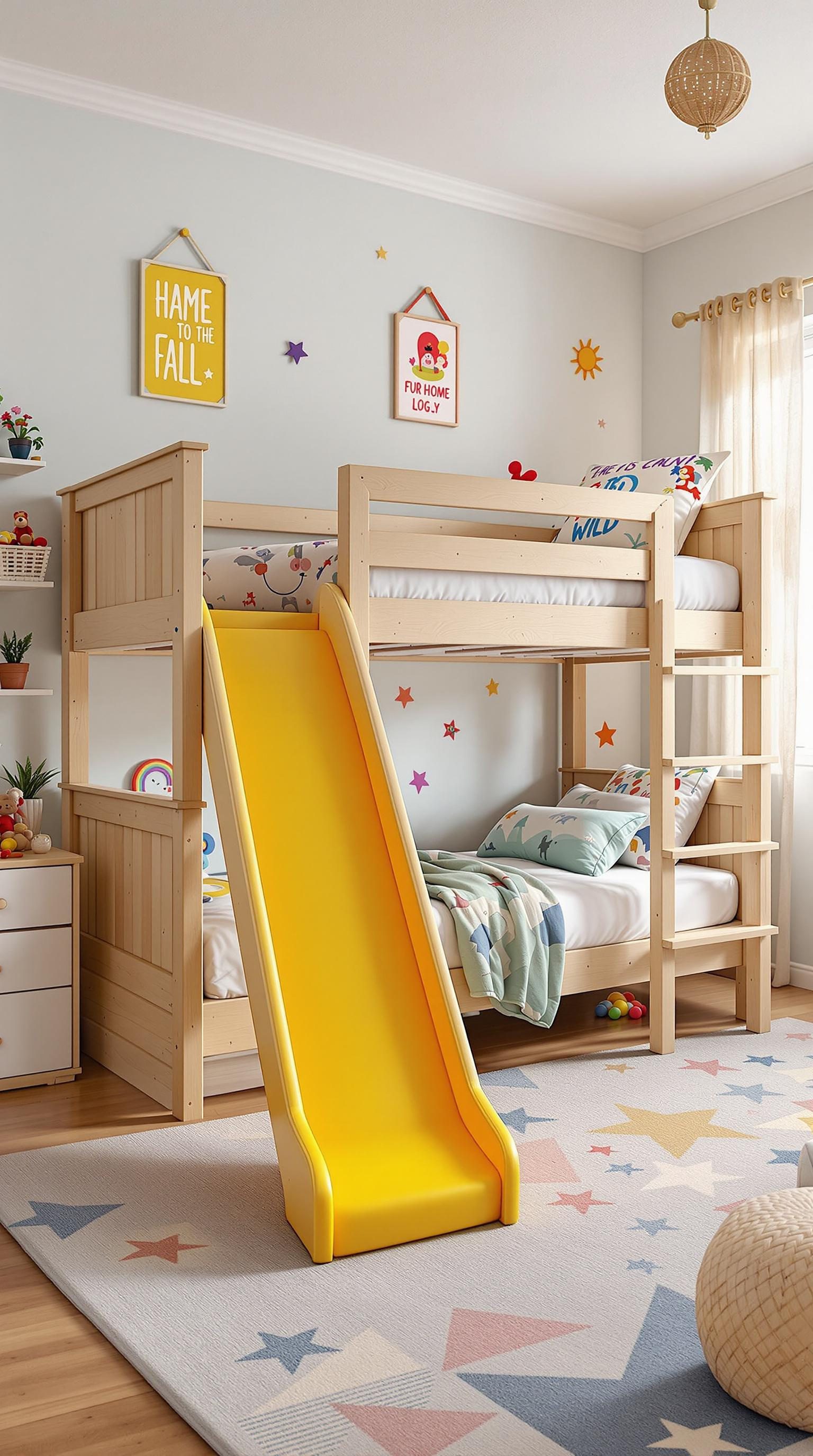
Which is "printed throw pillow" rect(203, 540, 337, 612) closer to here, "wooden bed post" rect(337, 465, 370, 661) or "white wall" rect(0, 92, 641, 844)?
"wooden bed post" rect(337, 465, 370, 661)

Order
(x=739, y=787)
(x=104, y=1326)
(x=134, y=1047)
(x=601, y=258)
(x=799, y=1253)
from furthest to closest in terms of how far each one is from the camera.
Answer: (x=601, y=258) < (x=739, y=787) < (x=134, y=1047) < (x=104, y=1326) < (x=799, y=1253)

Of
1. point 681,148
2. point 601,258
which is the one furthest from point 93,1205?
point 601,258

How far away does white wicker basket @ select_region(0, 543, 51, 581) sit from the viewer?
3.16 meters

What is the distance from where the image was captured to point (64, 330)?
3432 millimetres

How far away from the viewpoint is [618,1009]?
12.0ft

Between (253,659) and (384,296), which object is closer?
(253,659)

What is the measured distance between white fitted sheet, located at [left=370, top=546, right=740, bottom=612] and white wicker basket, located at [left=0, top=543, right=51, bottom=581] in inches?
38.0

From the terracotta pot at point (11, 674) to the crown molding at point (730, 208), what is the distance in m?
2.94

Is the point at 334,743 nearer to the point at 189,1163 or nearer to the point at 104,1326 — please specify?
the point at 189,1163

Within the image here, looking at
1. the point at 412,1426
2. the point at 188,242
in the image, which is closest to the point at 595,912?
the point at 412,1426

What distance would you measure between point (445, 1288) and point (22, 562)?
2.12 metres

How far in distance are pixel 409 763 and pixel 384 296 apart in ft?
5.22

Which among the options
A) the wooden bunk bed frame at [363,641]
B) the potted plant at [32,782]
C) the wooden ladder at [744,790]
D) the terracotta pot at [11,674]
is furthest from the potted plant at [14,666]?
the wooden ladder at [744,790]

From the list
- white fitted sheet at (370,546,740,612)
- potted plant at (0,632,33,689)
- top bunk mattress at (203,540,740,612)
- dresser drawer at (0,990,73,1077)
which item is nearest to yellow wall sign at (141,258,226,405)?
top bunk mattress at (203,540,740,612)
